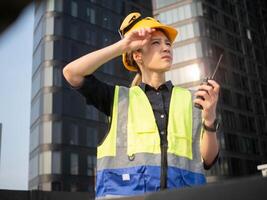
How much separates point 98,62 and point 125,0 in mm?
54649

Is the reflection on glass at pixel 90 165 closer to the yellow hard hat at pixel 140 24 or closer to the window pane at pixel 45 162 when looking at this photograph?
the window pane at pixel 45 162

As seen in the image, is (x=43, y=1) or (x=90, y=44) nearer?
(x=43, y=1)

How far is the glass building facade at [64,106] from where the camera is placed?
4216 centimetres

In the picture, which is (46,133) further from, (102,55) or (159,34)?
(102,55)

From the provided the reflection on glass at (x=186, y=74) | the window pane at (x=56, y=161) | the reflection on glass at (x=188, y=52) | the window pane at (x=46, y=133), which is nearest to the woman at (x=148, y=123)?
the window pane at (x=56, y=161)

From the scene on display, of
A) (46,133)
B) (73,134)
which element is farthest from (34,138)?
(73,134)

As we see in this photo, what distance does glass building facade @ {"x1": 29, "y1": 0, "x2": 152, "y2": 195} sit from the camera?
138 ft

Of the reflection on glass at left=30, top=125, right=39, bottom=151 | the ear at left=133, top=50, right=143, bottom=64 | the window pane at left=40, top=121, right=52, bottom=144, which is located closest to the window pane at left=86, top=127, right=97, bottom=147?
the window pane at left=40, top=121, right=52, bottom=144

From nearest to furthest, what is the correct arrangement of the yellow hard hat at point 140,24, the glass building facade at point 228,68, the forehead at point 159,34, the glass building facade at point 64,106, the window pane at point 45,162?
the yellow hard hat at point 140,24 < the forehead at point 159,34 < the window pane at point 45,162 < the glass building facade at point 64,106 < the glass building facade at point 228,68

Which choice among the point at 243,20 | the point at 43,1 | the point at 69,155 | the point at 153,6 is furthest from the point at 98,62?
the point at 243,20

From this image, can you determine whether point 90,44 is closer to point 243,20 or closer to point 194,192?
point 243,20

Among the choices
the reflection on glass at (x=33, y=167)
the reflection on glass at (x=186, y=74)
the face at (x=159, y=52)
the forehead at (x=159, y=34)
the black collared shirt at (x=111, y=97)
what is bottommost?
the black collared shirt at (x=111, y=97)

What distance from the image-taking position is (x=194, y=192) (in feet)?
2.11

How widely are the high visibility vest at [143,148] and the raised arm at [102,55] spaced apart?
12.3 inches
